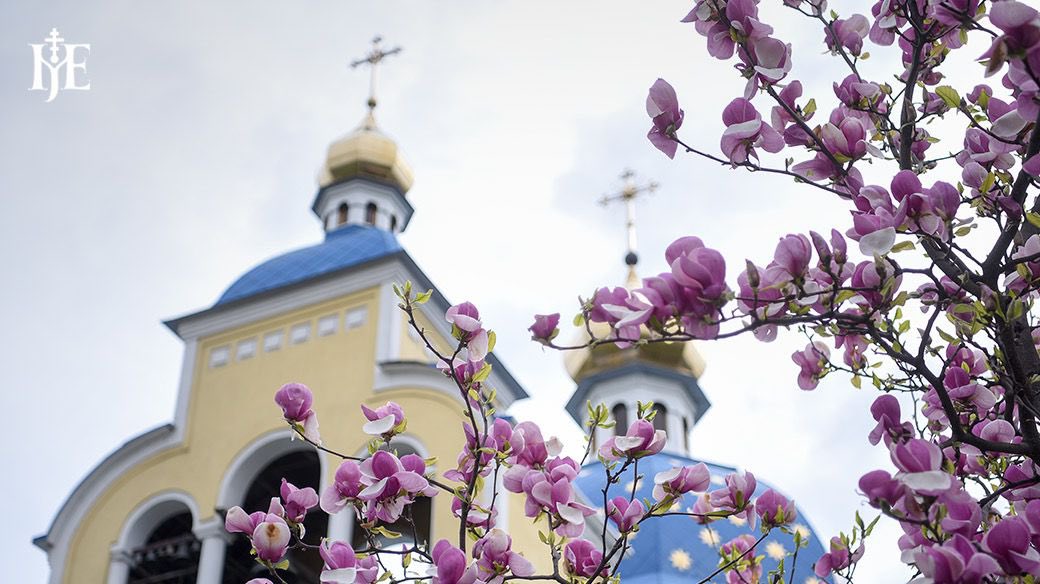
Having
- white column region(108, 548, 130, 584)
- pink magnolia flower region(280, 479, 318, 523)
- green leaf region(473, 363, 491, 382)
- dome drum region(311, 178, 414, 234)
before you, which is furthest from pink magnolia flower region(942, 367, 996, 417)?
dome drum region(311, 178, 414, 234)

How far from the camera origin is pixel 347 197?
14469 mm

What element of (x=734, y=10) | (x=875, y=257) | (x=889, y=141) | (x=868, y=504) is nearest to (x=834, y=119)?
(x=889, y=141)

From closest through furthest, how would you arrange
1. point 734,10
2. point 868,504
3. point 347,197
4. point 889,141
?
point 868,504, point 734,10, point 889,141, point 347,197

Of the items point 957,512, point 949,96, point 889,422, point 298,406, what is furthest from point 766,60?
point 298,406

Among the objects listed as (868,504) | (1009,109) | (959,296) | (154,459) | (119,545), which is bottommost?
(868,504)

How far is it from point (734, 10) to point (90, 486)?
8774mm

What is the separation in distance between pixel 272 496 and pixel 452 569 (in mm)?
7546

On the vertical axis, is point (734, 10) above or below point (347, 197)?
below

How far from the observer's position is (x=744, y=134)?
2420 millimetres

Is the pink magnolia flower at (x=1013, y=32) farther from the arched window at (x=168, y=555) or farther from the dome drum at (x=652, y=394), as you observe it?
the dome drum at (x=652, y=394)

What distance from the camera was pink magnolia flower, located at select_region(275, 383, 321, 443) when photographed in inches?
112

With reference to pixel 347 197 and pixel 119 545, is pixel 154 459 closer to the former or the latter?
pixel 119 545

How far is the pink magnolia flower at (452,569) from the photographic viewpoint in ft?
8.18

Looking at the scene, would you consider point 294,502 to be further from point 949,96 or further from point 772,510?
point 949,96
